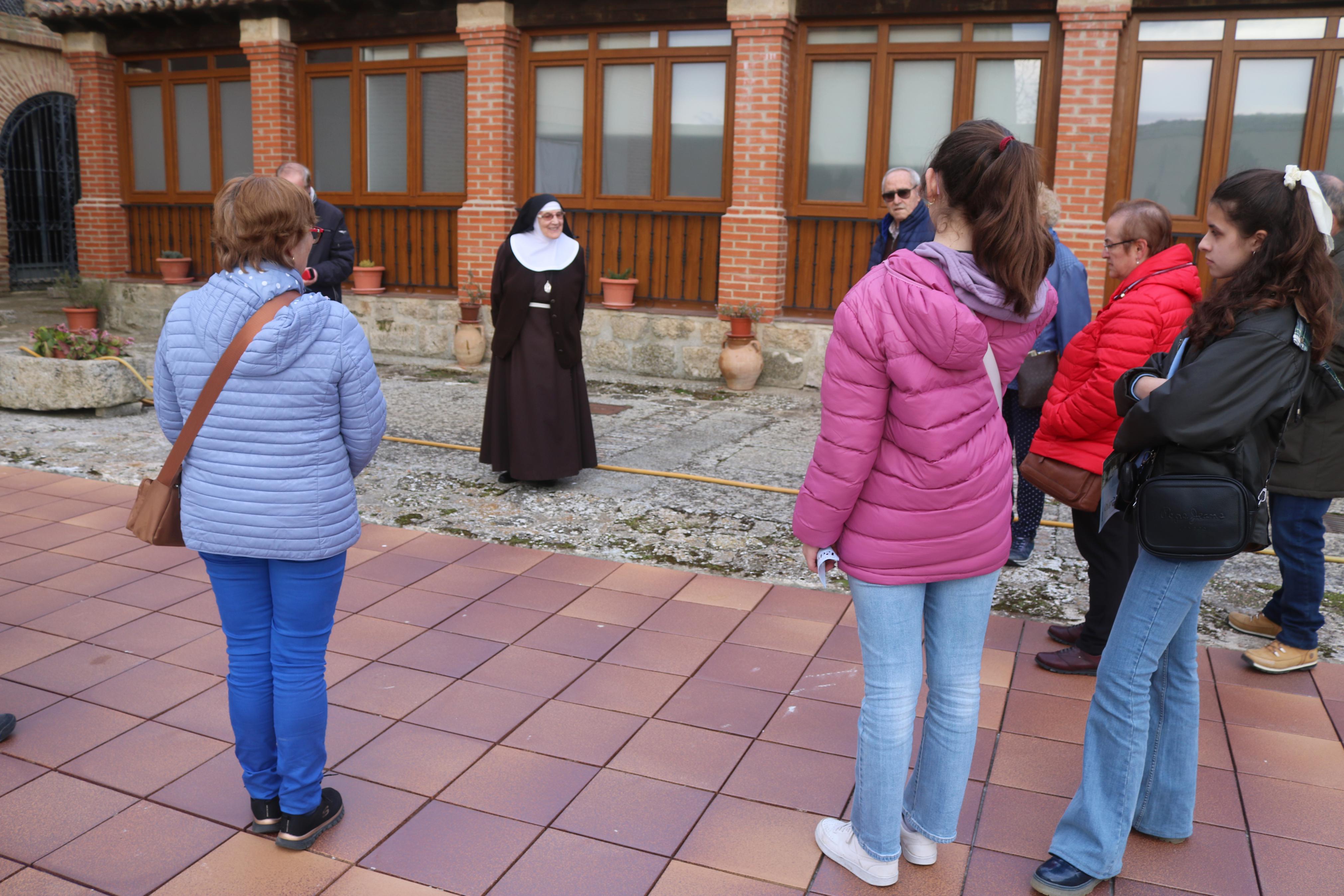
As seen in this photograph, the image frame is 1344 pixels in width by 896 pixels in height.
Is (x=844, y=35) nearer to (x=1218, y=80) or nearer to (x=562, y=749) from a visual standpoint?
(x=1218, y=80)

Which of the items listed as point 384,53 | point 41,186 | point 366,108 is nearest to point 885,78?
point 384,53

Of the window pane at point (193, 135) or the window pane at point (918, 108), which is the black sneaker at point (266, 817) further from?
the window pane at point (193, 135)

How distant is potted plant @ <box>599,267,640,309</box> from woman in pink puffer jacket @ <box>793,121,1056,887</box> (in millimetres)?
8360

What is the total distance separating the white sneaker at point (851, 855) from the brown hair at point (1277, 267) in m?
1.43

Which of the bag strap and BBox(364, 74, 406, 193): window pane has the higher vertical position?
BBox(364, 74, 406, 193): window pane

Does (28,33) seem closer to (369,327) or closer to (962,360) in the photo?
(369,327)

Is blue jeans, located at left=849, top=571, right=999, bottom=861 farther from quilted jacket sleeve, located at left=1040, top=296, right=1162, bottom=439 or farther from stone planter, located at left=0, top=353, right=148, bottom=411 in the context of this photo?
stone planter, located at left=0, top=353, right=148, bottom=411

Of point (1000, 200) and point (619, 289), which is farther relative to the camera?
point (619, 289)

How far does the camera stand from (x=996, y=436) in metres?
2.46

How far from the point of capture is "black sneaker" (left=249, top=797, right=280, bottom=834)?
110 inches

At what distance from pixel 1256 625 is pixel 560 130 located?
861 centimetres

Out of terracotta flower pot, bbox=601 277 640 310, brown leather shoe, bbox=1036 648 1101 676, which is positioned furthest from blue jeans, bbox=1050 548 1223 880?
terracotta flower pot, bbox=601 277 640 310

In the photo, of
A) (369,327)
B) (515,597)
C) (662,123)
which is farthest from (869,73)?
(515,597)

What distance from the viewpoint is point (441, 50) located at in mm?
11328
